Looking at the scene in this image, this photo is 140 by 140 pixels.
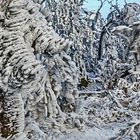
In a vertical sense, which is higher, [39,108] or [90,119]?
[39,108]

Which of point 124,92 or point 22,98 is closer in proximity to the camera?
point 22,98

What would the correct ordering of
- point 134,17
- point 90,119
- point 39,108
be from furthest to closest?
1. point 90,119
2. point 134,17
3. point 39,108

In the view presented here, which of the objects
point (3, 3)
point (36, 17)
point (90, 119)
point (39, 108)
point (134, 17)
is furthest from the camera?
point (90, 119)

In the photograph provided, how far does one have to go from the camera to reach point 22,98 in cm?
1039

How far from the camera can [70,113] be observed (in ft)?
44.2

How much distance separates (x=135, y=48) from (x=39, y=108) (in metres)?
5.75

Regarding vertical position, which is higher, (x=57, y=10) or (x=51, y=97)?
(x=57, y=10)

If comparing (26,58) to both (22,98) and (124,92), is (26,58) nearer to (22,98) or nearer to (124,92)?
(22,98)

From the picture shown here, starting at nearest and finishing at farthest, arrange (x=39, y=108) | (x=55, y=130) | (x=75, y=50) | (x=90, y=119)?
1. (x=39, y=108)
2. (x=55, y=130)
3. (x=90, y=119)
4. (x=75, y=50)

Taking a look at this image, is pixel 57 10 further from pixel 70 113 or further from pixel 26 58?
pixel 26 58

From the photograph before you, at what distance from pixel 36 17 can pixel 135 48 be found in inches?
197

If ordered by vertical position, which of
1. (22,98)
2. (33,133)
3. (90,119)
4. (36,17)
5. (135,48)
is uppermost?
(36,17)

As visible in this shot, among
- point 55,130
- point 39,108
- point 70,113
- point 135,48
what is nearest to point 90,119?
point 70,113

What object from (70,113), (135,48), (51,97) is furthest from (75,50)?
(135,48)
